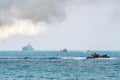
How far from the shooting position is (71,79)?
89.9 metres

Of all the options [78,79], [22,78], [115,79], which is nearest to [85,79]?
[78,79]

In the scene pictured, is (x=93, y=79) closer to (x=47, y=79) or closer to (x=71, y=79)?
(x=71, y=79)

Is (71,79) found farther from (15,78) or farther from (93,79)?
(15,78)

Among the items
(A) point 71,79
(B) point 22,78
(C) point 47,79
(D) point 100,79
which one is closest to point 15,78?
(B) point 22,78

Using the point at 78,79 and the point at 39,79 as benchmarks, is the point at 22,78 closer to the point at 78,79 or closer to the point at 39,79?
the point at 39,79

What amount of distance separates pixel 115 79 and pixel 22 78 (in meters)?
22.4

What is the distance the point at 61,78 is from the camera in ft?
301

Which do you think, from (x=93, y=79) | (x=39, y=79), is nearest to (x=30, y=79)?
(x=39, y=79)

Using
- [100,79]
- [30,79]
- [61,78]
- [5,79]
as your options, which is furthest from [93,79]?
[5,79]

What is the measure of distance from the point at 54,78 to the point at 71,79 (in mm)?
4493

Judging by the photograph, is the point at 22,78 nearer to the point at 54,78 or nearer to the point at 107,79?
the point at 54,78

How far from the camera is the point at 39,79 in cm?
8894

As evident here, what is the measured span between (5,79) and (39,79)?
7.88m

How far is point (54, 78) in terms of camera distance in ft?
301
